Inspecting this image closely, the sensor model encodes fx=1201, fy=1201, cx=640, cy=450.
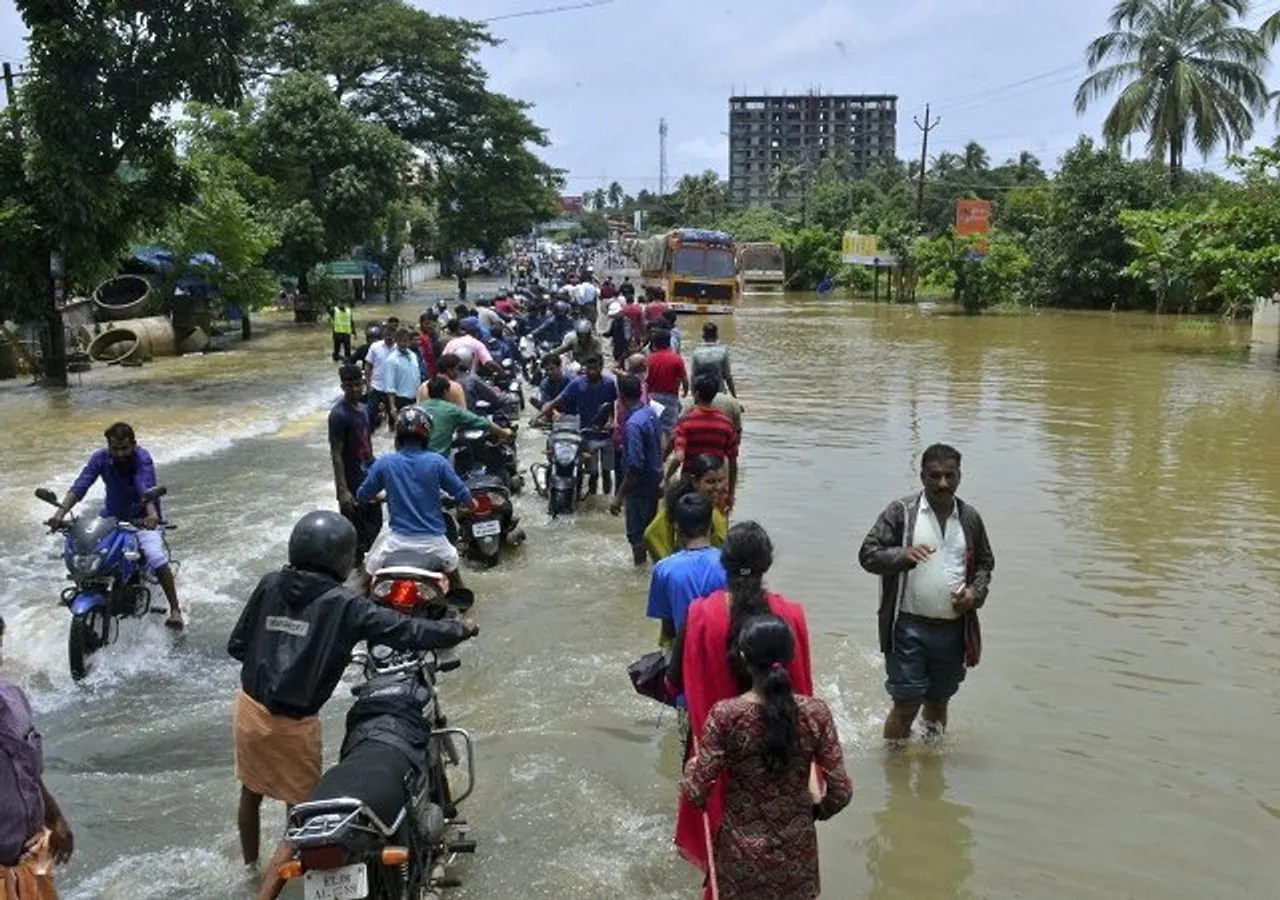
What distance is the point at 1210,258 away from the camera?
2488 centimetres

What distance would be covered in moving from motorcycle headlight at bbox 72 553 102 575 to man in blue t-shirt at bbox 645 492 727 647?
3694mm

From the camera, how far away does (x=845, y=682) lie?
678 centimetres

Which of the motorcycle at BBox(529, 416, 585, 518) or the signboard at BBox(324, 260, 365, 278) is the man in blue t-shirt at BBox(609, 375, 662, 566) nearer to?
the motorcycle at BBox(529, 416, 585, 518)

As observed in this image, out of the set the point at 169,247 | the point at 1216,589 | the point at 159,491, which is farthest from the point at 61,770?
the point at 169,247

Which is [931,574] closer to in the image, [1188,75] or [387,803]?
[387,803]

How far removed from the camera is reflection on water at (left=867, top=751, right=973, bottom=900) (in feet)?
15.4

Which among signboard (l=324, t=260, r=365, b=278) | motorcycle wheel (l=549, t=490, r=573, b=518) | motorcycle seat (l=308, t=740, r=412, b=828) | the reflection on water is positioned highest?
signboard (l=324, t=260, r=365, b=278)

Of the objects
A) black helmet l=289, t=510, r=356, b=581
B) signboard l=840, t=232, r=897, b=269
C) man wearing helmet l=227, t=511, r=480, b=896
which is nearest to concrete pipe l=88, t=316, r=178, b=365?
man wearing helmet l=227, t=511, r=480, b=896

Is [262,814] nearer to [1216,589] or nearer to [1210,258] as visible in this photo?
[1216,589]

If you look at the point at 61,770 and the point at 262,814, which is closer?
the point at 262,814

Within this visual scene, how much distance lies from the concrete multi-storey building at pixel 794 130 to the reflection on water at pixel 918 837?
553 feet

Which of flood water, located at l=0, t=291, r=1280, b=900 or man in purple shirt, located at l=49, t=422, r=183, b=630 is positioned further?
man in purple shirt, located at l=49, t=422, r=183, b=630

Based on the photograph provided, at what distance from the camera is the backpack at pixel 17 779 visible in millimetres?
3041

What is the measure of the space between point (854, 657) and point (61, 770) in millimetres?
4295
